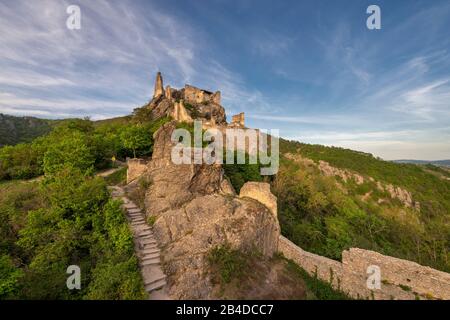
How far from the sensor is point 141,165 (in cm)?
1491

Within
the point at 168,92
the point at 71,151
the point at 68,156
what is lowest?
the point at 68,156

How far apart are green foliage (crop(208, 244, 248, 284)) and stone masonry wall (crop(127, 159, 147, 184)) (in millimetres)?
9633

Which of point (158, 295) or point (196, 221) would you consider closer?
point (158, 295)

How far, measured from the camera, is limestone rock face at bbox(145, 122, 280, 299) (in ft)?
24.1

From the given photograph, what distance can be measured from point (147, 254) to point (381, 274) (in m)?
10.2

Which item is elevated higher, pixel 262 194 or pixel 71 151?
pixel 71 151

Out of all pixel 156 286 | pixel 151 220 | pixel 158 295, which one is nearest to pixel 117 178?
pixel 151 220

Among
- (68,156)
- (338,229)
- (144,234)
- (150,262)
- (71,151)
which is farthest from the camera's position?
(338,229)

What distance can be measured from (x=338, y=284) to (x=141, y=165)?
14.4 m

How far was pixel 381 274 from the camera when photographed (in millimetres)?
8289

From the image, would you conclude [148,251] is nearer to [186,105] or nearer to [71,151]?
[71,151]

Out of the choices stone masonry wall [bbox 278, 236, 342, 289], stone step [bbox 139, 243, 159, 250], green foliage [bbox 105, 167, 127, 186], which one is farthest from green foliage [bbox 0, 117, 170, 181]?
stone masonry wall [bbox 278, 236, 342, 289]

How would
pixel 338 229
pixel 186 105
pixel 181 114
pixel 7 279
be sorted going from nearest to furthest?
pixel 7 279 < pixel 338 229 < pixel 181 114 < pixel 186 105
